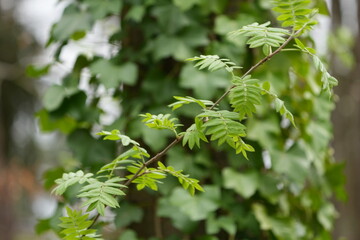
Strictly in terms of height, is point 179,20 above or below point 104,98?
above

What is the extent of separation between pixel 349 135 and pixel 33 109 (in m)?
4.59

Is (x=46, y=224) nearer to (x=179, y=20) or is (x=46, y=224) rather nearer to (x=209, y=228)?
(x=209, y=228)

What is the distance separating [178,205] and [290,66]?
62 cm

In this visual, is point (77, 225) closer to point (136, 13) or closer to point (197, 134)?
point (197, 134)

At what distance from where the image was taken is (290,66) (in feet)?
5.80

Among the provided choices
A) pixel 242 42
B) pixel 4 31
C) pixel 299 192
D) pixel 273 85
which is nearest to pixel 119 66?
pixel 242 42

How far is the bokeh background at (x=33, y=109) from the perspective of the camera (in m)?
5.30

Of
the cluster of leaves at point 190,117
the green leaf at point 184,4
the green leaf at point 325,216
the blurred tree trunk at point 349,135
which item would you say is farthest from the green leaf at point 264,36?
the blurred tree trunk at point 349,135

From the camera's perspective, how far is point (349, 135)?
5.55 metres

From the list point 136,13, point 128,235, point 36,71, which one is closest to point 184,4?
point 136,13

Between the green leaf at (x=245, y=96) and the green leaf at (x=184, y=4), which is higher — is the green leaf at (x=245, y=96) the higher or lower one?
the higher one

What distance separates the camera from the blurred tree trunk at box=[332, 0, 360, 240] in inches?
205

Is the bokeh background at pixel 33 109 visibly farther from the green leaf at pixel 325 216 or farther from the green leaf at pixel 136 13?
the green leaf at pixel 325 216

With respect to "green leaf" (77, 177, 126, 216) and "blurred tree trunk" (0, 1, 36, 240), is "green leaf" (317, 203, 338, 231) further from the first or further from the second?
"blurred tree trunk" (0, 1, 36, 240)
